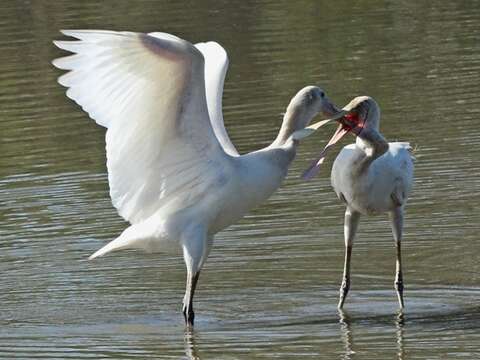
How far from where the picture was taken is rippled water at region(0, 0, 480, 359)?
10.8 metres

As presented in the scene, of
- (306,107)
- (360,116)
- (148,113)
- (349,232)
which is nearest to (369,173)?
(360,116)

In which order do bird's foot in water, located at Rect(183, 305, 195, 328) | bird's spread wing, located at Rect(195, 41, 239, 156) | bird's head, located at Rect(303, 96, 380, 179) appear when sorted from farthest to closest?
bird's spread wing, located at Rect(195, 41, 239, 156) < bird's head, located at Rect(303, 96, 380, 179) < bird's foot in water, located at Rect(183, 305, 195, 328)

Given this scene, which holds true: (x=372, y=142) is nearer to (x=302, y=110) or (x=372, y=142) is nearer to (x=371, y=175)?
(x=371, y=175)

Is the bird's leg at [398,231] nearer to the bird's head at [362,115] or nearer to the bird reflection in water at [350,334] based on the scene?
the bird reflection in water at [350,334]

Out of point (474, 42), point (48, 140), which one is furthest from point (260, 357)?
point (474, 42)

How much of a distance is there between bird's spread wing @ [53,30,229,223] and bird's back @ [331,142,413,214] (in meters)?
0.99

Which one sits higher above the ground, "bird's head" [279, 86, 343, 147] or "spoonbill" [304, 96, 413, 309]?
"bird's head" [279, 86, 343, 147]

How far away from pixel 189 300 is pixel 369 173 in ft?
5.35

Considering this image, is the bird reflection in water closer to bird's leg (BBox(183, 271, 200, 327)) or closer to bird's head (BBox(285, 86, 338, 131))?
bird's leg (BBox(183, 271, 200, 327))

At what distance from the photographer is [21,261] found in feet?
42.8

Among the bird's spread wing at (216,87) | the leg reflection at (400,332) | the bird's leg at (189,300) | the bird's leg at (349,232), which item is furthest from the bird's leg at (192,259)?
the leg reflection at (400,332)

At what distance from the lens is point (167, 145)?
11180mm

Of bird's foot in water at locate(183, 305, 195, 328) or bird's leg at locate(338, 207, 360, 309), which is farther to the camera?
bird's leg at locate(338, 207, 360, 309)

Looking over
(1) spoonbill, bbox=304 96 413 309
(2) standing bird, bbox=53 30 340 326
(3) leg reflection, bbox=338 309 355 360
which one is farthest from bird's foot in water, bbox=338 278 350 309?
(2) standing bird, bbox=53 30 340 326
